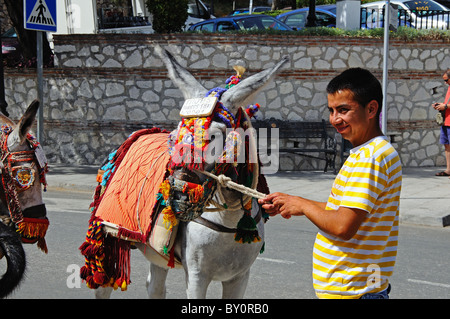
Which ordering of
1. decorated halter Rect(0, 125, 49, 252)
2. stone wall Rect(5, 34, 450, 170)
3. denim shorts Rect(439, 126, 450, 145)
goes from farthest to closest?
stone wall Rect(5, 34, 450, 170), denim shorts Rect(439, 126, 450, 145), decorated halter Rect(0, 125, 49, 252)

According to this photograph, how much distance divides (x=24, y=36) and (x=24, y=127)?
1232 centimetres

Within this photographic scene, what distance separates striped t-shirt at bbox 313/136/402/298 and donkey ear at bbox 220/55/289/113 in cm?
93

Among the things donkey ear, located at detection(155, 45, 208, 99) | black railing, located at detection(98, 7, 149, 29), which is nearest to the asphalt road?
donkey ear, located at detection(155, 45, 208, 99)

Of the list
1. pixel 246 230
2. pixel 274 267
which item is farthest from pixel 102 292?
pixel 274 267

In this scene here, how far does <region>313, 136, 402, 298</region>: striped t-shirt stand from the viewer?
9.05ft

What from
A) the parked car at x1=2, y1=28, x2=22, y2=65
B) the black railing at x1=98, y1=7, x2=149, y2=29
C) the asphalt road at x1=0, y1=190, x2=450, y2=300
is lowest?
the asphalt road at x1=0, y1=190, x2=450, y2=300

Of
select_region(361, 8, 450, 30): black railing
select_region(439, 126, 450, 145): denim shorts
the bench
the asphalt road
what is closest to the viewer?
the asphalt road

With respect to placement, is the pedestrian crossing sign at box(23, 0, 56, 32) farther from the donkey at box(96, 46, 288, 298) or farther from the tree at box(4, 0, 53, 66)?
the donkey at box(96, 46, 288, 298)

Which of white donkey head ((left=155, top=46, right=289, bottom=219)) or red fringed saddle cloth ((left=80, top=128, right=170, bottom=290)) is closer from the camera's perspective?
white donkey head ((left=155, top=46, right=289, bottom=219))

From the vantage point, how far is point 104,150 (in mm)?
14906

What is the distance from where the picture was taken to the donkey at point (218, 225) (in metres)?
3.57

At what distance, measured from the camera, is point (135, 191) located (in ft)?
14.2

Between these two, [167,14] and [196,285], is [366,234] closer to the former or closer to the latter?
[196,285]

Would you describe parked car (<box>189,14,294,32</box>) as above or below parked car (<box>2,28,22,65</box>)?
above
